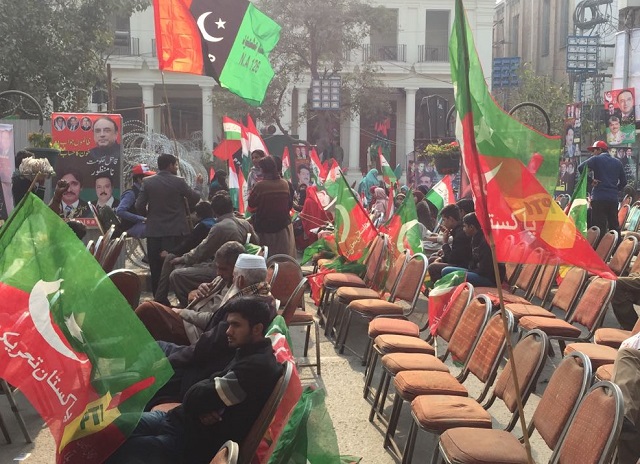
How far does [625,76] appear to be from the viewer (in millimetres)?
34750

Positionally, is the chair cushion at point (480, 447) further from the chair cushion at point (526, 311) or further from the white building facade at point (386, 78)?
the white building facade at point (386, 78)

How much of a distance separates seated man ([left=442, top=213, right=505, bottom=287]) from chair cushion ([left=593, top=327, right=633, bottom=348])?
178 centimetres

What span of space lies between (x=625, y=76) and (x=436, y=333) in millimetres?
31733

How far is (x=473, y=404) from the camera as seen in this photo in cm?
438

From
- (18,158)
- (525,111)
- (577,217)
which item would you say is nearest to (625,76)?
(525,111)

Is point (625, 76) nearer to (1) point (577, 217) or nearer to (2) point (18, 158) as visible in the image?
(1) point (577, 217)

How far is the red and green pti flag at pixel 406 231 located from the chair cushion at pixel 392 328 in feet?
8.23

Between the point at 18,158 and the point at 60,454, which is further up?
the point at 18,158

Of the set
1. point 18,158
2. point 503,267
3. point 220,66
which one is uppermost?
point 220,66

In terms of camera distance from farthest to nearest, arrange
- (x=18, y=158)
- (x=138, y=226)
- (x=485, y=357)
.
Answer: (x=138, y=226)
(x=18, y=158)
(x=485, y=357)

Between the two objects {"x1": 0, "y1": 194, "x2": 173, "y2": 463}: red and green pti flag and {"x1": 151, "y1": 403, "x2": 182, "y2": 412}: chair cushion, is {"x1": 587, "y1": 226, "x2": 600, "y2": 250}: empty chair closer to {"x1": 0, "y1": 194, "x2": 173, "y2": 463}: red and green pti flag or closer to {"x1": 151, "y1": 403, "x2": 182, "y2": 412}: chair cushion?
{"x1": 151, "y1": 403, "x2": 182, "y2": 412}: chair cushion

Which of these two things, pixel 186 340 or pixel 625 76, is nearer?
pixel 186 340

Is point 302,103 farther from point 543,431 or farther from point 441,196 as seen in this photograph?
point 543,431

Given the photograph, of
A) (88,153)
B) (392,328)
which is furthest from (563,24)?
(392,328)
